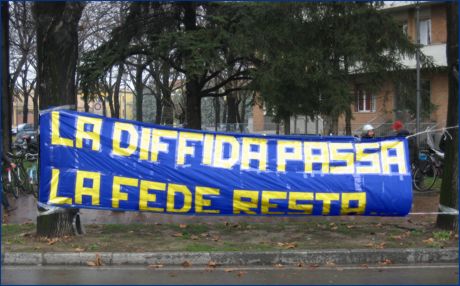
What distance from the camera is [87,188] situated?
8.23m

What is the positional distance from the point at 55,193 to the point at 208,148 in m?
2.47

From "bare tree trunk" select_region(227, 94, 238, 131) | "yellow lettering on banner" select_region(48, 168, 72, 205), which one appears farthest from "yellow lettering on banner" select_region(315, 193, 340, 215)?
"bare tree trunk" select_region(227, 94, 238, 131)

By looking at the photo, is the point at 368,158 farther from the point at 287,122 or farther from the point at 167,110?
the point at 167,110

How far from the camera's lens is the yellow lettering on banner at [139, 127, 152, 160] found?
8.33 meters

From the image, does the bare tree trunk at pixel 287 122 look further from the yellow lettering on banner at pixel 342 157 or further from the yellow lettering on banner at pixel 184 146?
→ the yellow lettering on banner at pixel 184 146

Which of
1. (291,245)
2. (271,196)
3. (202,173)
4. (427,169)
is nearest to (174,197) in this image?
(202,173)

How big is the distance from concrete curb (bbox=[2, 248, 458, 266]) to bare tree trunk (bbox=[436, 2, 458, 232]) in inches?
48.9

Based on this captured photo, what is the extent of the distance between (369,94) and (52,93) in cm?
1144

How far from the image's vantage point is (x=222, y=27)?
63.1 feet

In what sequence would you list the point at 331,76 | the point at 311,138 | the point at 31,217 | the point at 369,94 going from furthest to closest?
the point at 369,94 → the point at 331,76 → the point at 31,217 → the point at 311,138

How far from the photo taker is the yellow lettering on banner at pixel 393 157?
842 centimetres

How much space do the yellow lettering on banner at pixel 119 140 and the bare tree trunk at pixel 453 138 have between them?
16.5 feet

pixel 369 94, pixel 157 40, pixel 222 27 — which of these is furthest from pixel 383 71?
pixel 157 40

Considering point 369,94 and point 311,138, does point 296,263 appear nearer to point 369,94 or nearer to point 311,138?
point 311,138
